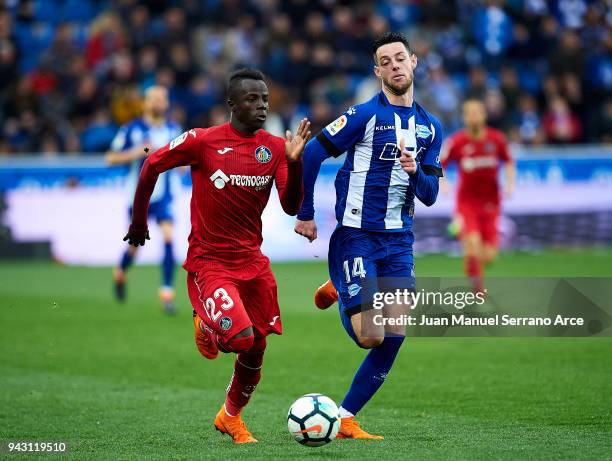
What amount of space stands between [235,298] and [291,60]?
14856mm

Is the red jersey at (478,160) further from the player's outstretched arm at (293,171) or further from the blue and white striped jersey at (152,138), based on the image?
the player's outstretched arm at (293,171)

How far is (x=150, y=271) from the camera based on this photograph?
19016 millimetres

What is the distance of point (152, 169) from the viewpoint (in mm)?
6863

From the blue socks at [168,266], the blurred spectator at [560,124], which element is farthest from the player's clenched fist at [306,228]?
the blurred spectator at [560,124]

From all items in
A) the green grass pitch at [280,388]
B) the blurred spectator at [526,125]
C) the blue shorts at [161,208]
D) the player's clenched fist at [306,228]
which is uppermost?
the blurred spectator at [526,125]

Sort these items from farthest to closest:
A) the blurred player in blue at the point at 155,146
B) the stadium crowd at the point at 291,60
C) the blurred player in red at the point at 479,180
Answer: the stadium crowd at the point at 291,60 < the blurred player in red at the point at 479,180 < the blurred player in blue at the point at 155,146

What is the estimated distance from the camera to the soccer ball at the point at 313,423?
6410 millimetres

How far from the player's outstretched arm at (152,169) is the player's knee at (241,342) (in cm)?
88

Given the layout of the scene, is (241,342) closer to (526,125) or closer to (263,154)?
(263,154)

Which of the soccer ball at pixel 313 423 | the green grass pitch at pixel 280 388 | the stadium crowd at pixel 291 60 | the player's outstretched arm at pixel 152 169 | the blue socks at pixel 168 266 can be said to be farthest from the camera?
the stadium crowd at pixel 291 60

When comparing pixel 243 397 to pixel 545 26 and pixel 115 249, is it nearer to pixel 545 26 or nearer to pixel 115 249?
pixel 115 249

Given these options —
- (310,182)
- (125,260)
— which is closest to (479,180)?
(125,260)

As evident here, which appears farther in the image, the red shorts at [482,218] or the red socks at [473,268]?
the red shorts at [482,218]

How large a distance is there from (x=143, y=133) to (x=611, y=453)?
9091 millimetres
